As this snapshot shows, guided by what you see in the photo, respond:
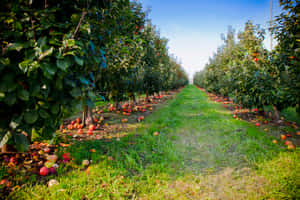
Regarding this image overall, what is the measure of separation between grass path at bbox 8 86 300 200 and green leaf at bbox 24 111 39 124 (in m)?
1.03

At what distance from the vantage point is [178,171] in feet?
8.42

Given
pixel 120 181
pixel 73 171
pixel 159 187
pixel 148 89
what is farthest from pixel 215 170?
pixel 148 89

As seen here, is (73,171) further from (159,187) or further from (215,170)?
(215,170)

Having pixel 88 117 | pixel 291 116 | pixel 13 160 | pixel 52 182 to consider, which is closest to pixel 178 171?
pixel 52 182

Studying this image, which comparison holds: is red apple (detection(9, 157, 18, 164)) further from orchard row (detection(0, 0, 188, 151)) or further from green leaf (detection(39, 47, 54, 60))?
green leaf (detection(39, 47, 54, 60))

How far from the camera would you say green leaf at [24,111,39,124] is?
1462mm

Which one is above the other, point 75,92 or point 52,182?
point 75,92

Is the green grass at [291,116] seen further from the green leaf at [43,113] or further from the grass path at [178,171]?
the green leaf at [43,113]

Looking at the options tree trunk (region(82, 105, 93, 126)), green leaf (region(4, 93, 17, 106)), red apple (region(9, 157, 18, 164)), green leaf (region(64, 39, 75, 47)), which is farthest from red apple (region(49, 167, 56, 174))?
tree trunk (region(82, 105, 93, 126))

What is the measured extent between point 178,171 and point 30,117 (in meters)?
2.16

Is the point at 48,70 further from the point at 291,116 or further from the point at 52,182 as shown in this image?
the point at 291,116

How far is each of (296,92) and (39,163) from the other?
504cm

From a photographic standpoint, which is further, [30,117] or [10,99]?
[30,117]

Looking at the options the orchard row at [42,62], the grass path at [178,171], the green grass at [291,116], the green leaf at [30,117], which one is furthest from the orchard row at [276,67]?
the green leaf at [30,117]
